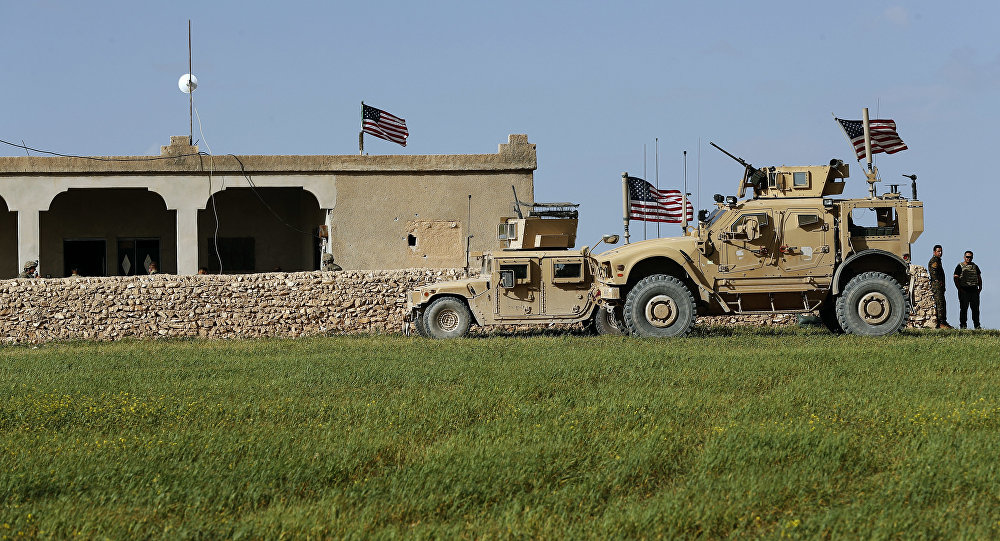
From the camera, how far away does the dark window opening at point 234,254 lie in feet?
100

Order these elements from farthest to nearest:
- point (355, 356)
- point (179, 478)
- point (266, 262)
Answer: point (266, 262)
point (355, 356)
point (179, 478)

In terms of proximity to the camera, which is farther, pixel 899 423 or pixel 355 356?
pixel 355 356

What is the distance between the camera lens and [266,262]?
30.9 metres

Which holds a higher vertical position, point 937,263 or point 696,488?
point 937,263

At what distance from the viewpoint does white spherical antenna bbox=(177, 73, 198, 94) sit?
93.5 feet

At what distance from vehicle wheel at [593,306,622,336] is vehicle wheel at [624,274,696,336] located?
1.44m

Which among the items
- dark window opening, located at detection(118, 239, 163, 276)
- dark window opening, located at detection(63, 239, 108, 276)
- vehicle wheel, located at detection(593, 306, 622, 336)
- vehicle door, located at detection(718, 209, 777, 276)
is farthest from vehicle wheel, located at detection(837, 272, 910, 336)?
dark window opening, located at detection(63, 239, 108, 276)

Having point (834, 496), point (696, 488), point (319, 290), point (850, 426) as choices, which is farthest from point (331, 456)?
point (319, 290)

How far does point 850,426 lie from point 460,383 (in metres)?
4.43

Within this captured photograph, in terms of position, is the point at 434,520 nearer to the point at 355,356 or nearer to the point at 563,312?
the point at 355,356

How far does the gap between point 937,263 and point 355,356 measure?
1129 centimetres

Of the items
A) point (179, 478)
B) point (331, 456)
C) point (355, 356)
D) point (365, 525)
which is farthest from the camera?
point (355, 356)

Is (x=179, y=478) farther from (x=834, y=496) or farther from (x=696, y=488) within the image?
(x=834, y=496)

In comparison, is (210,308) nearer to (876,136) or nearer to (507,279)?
(507,279)
